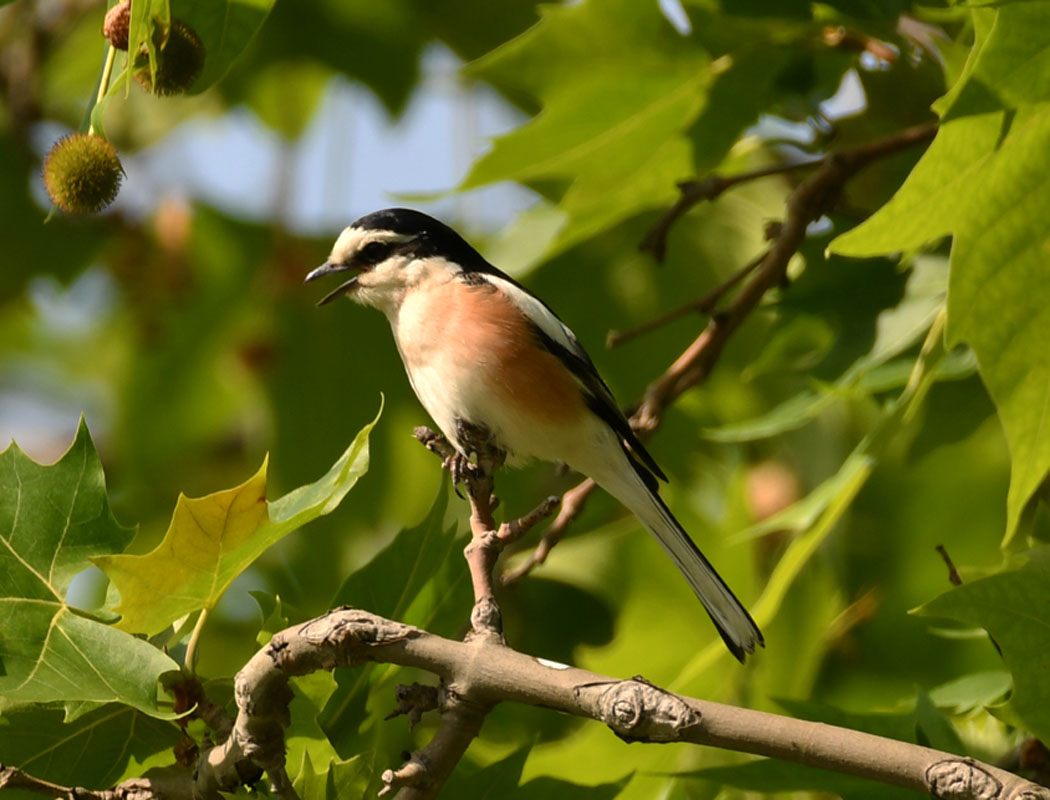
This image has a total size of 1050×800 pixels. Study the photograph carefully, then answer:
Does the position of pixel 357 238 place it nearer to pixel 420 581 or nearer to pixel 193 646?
pixel 420 581

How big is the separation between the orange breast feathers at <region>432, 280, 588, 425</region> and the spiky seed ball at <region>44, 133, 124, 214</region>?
153 centimetres

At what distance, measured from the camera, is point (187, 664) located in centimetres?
263

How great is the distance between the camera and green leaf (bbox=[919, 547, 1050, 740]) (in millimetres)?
2385

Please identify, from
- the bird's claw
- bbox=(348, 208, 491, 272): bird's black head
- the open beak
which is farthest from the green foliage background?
the open beak

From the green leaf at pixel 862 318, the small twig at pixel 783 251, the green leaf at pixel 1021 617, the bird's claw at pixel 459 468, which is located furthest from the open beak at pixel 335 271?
the green leaf at pixel 1021 617

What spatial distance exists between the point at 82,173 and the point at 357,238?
195cm

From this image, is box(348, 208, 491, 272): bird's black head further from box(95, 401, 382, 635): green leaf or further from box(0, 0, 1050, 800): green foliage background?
box(95, 401, 382, 635): green leaf

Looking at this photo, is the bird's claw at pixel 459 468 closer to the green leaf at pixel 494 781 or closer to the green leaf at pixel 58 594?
the green leaf at pixel 494 781

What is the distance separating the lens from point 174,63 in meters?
2.74

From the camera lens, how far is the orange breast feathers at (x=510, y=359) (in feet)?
13.7

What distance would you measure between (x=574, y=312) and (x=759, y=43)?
149 cm

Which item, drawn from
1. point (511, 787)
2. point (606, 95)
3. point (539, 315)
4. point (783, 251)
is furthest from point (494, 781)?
point (606, 95)

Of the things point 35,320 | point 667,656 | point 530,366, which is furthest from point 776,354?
point 35,320

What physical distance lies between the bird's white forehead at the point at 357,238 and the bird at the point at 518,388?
0.20 m
